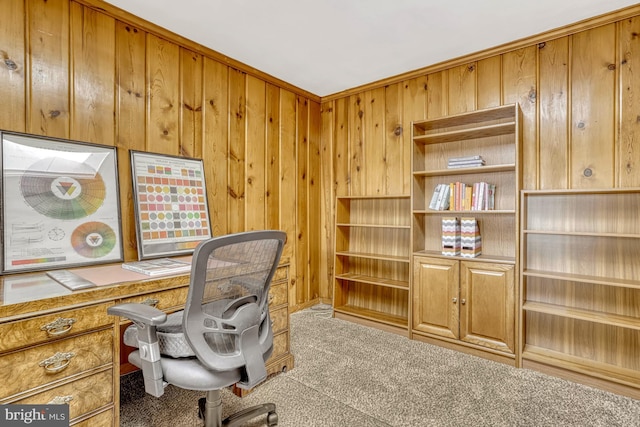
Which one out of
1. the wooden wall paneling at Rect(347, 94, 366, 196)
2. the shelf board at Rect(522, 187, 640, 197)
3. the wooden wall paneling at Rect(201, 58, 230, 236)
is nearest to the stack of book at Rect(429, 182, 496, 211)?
the shelf board at Rect(522, 187, 640, 197)

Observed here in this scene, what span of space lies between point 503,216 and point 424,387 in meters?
1.54

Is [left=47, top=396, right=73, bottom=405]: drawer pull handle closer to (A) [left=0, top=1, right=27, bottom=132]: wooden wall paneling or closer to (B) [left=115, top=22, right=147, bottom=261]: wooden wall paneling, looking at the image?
(B) [left=115, top=22, right=147, bottom=261]: wooden wall paneling

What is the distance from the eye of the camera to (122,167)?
2188mm

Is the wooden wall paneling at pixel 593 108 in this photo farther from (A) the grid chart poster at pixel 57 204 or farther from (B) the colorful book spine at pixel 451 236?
(A) the grid chart poster at pixel 57 204

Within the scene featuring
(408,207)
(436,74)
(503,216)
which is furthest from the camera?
(408,207)

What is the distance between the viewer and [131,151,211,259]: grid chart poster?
7.20 ft

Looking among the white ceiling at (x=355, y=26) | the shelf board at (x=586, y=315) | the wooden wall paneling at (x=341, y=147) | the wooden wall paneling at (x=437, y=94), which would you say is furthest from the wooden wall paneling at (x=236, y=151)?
the shelf board at (x=586, y=315)

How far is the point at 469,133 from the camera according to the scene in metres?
2.70

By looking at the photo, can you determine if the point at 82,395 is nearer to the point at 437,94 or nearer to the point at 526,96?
the point at 437,94

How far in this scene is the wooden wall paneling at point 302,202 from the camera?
360 cm

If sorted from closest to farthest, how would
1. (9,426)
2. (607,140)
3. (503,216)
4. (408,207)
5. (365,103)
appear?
(9,426) → (607,140) → (503,216) → (408,207) → (365,103)

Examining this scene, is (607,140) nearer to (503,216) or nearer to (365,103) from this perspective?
(503,216)

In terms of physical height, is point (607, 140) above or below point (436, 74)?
below

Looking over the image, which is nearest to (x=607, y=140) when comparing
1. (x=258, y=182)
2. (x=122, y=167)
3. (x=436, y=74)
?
(x=436, y=74)
